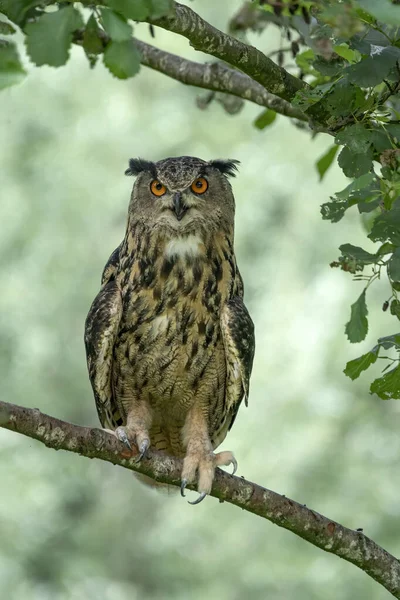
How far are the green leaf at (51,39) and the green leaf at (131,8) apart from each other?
0.24ft

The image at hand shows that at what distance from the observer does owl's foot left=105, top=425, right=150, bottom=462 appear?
322 cm

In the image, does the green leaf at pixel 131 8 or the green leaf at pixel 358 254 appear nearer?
the green leaf at pixel 131 8

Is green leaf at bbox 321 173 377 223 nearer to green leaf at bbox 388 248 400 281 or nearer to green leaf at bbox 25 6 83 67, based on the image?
green leaf at bbox 388 248 400 281

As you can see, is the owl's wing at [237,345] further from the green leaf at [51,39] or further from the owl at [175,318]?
the green leaf at [51,39]

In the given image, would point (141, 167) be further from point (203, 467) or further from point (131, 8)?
point (131, 8)

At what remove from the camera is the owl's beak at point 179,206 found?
3.78 m

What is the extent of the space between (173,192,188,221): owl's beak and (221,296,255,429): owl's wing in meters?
0.39

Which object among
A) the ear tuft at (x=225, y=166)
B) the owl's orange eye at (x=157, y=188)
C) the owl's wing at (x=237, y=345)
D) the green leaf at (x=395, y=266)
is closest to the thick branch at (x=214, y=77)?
the ear tuft at (x=225, y=166)

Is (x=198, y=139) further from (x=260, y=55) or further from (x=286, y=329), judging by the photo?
(x=260, y=55)

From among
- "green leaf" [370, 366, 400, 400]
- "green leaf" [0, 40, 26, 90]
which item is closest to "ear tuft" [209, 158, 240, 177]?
"green leaf" [370, 366, 400, 400]

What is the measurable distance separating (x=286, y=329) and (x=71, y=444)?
5.55m

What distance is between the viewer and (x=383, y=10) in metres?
1.38

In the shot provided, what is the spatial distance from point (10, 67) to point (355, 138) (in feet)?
4.05

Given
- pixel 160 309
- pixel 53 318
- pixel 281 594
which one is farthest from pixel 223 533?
pixel 160 309
